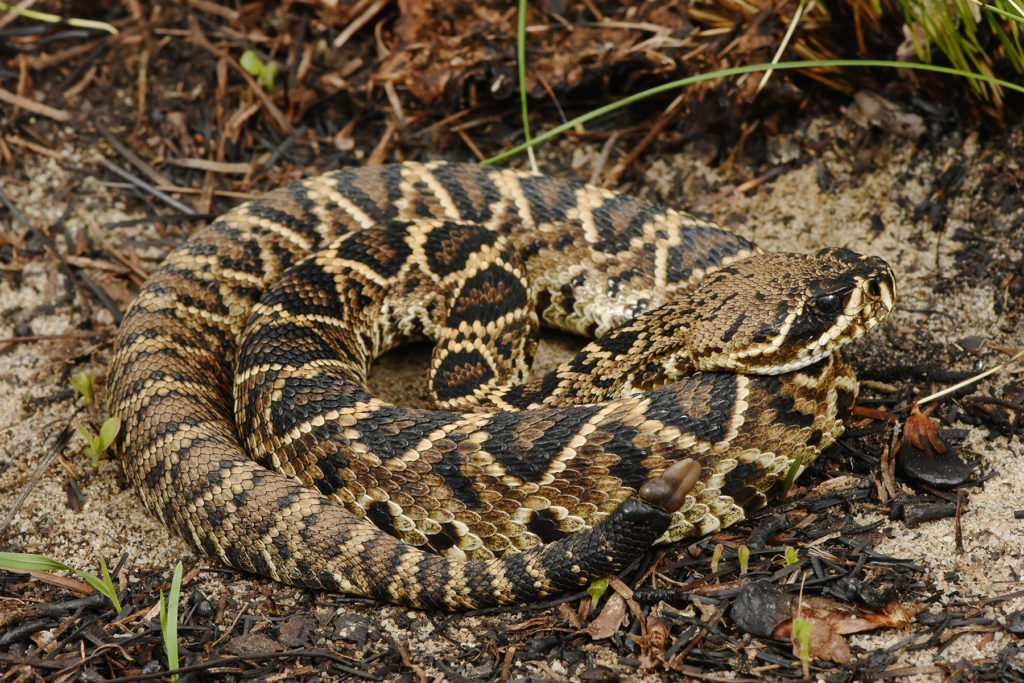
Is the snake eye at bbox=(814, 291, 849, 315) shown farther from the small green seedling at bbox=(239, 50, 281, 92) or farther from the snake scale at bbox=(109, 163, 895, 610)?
the small green seedling at bbox=(239, 50, 281, 92)

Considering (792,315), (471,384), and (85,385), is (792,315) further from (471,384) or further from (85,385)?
(85,385)

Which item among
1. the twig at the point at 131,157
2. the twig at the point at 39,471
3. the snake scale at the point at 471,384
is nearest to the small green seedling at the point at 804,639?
the snake scale at the point at 471,384

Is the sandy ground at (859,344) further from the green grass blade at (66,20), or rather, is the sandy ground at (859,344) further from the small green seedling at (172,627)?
the green grass blade at (66,20)

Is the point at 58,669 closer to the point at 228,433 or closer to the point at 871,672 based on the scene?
the point at 228,433

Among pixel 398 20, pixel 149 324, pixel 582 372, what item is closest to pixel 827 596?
pixel 582 372

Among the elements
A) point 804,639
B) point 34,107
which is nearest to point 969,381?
point 804,639

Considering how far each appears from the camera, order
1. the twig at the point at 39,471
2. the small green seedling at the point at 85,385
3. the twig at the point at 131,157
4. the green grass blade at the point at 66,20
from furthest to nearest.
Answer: the green grass blade at the point at 66,20
the twig at the point at 131,157
the small green seedling at the point at 85,385
the twig at the point at 39,471
